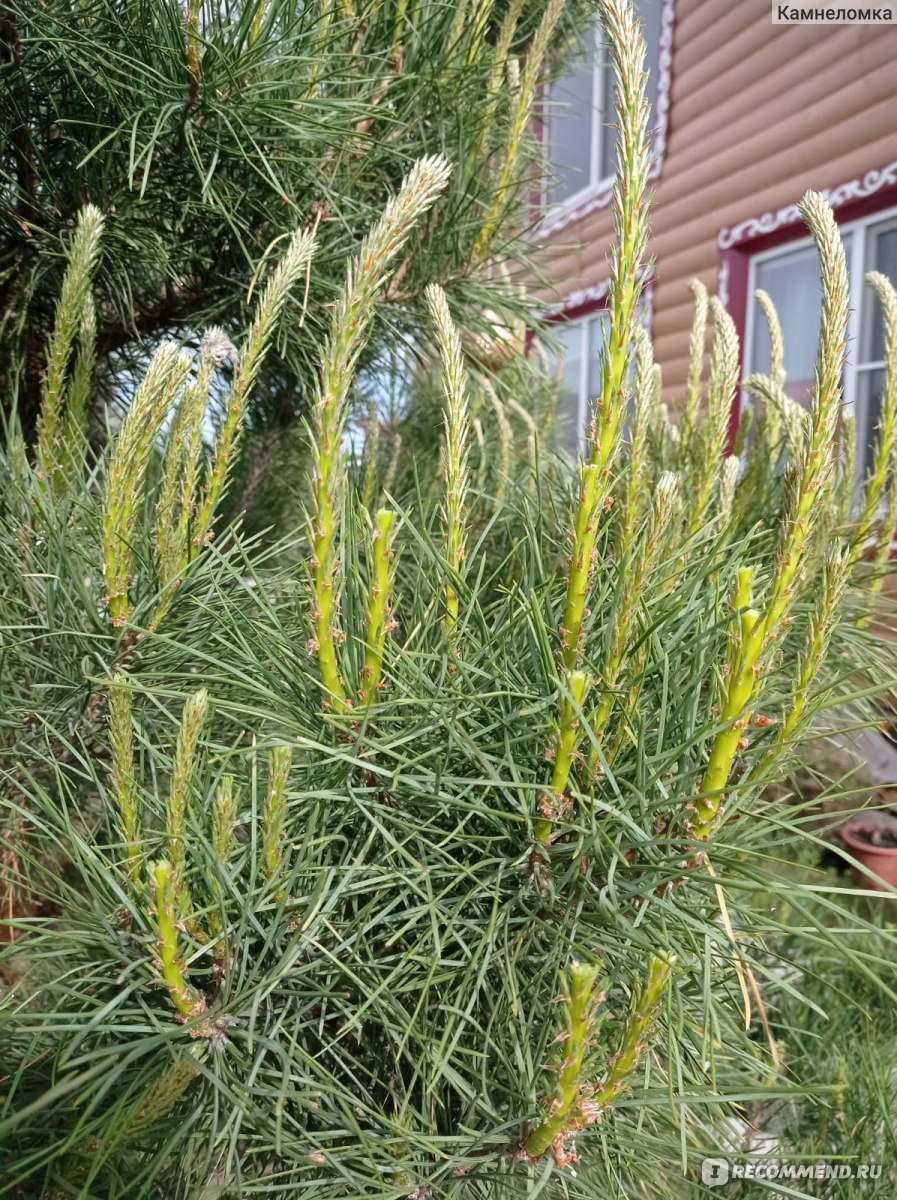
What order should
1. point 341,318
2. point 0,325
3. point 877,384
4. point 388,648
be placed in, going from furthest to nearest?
point 877,384 → point 0,325 → point 388,648 → point 341,318

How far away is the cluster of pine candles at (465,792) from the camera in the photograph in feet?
0.91

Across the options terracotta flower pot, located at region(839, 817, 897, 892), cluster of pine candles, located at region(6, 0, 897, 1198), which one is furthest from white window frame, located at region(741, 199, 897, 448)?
cluster of pine candles, located at region(6, 0, 897, 1198)

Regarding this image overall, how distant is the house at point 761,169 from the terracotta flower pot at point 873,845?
1.06m

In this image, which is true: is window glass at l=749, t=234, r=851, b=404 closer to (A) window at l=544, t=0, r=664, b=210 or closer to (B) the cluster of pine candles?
(A) window at l=544, t=0, r=664, b=210

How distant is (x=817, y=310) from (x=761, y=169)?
464mm

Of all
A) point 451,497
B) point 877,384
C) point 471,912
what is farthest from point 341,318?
point 877,384

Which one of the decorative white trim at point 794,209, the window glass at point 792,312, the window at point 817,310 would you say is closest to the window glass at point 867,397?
the window at point 817,310

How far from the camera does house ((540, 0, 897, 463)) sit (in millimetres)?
2129

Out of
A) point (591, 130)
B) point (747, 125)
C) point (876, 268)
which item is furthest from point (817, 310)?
point (591, 130)

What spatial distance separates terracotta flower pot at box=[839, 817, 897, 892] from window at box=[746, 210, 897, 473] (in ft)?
3.04

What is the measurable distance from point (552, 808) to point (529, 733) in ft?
0.10

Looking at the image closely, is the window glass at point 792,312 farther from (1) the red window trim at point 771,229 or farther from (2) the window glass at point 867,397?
(2) the window glass at point 867,397

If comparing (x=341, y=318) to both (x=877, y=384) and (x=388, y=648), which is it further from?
(x=877, y=384)

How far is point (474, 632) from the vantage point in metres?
0.41
